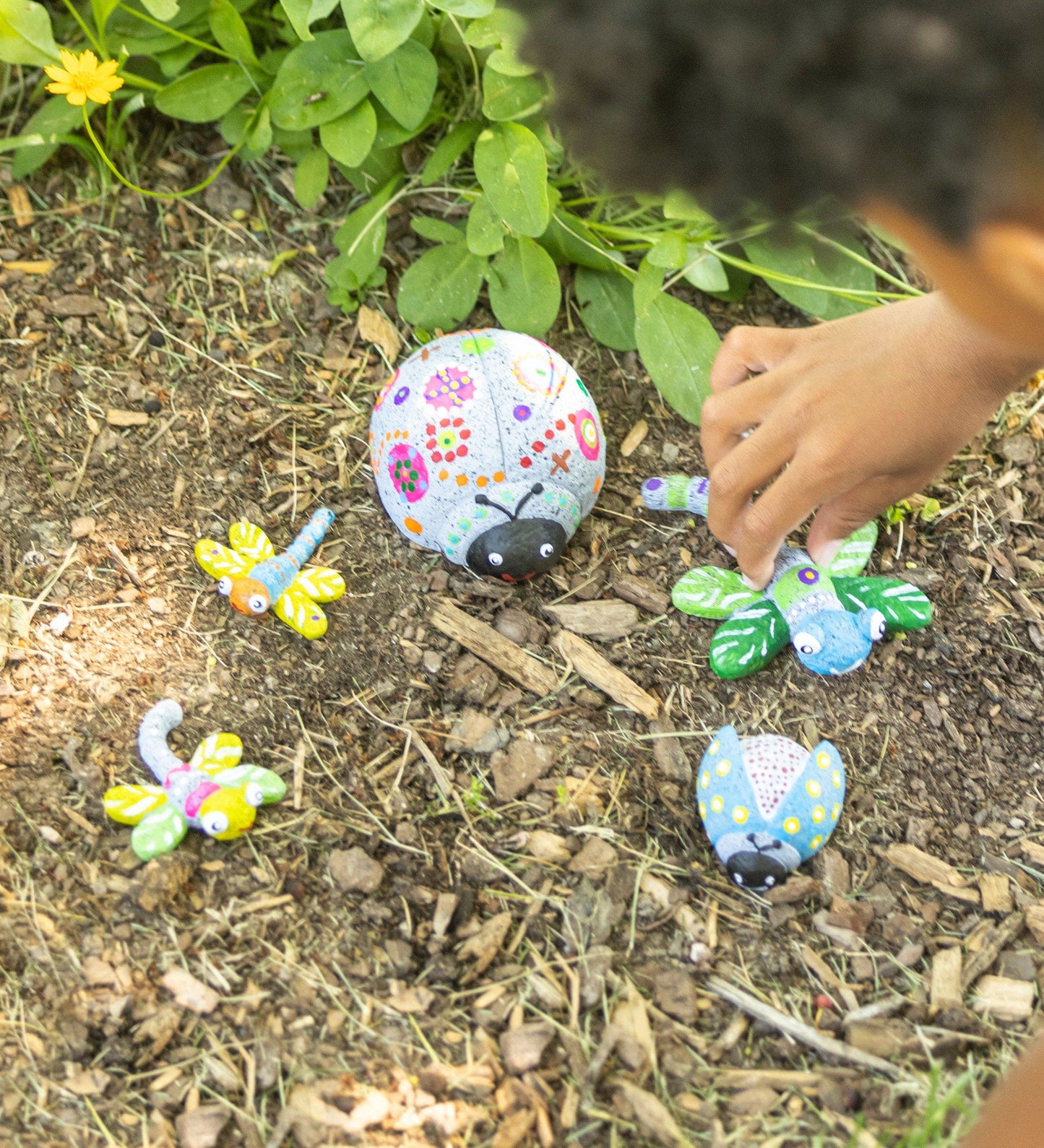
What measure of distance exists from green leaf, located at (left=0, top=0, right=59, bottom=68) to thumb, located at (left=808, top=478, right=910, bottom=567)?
1591 mm

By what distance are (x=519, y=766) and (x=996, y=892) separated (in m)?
0.71

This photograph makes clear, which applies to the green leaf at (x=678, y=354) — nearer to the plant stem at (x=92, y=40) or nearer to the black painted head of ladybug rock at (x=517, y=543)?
the black painted head of ladybug rock at (x=517, y=543)

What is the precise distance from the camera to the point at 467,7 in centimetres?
166

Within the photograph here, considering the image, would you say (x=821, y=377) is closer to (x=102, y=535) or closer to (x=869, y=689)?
(x=869, y=689)

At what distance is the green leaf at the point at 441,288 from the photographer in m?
1.90

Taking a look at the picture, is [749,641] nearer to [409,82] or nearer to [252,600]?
[252,600]

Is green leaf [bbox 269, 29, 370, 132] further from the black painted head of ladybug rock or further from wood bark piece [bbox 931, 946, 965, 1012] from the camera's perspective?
wood bark piece [bbox 931, 946, 965, 1012]

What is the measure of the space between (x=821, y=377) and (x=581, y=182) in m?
0.85

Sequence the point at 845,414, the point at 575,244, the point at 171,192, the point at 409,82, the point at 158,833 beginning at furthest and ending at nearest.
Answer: the point at 171,192 < the point at 575,244 < the point at 409,82 < the point at 158,833 < the point at 845,414

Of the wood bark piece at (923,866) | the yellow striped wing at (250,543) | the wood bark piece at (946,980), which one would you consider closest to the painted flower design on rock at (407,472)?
the yellow striped wing at (250,543)

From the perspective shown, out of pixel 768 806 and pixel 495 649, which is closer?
pixel 768 806

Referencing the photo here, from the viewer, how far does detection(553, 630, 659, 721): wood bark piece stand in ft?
5.46

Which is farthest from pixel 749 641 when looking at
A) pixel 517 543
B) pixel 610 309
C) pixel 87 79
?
pixel 87 79

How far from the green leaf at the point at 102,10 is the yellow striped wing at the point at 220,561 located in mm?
952
